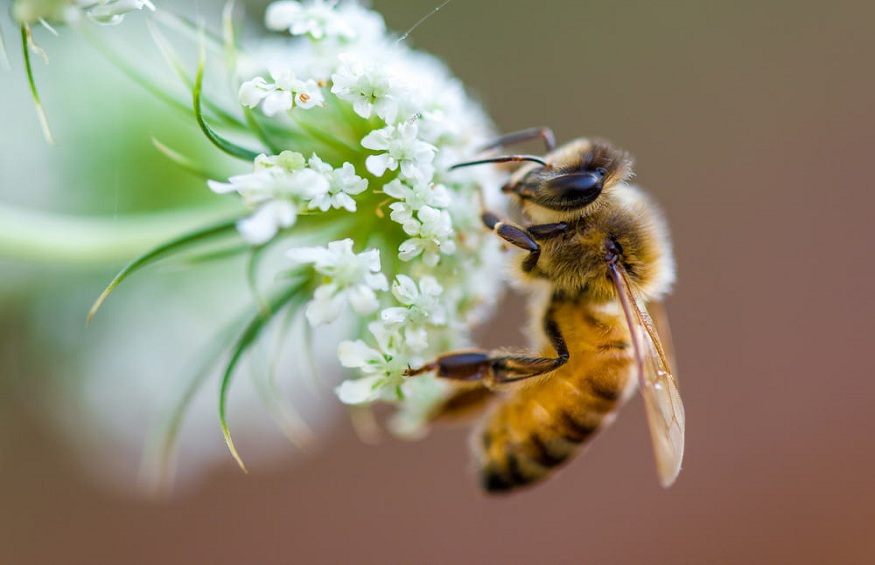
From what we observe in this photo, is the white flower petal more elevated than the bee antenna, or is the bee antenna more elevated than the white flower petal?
the bee antenna

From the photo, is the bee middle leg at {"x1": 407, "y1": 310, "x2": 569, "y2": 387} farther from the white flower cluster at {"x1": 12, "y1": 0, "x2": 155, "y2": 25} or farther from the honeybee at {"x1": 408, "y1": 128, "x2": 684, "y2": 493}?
the white flower cluster at {"x1": 12, "y1": 0, "x2": 155, "y2": 25}

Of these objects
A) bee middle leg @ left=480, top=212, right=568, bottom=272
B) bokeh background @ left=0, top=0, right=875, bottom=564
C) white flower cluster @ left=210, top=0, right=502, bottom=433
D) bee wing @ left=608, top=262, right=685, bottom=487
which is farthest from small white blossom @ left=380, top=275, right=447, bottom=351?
bokeh background @ left=0, top=0, right=875, bottom=564

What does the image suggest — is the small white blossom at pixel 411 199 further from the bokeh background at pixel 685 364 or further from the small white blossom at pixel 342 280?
the bokeh background at pixel 685 364

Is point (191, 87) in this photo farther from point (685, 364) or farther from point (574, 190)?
point (685, 364)

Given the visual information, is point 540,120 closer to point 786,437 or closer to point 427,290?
point 786,437

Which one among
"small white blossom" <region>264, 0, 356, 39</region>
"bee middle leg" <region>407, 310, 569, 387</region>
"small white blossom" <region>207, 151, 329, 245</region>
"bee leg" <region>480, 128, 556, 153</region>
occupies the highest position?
"small white blossom" <region>264, 0, 356, 39</region>

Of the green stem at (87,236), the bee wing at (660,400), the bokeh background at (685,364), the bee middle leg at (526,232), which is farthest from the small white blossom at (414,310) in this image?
the bokeh background at (685,364)
